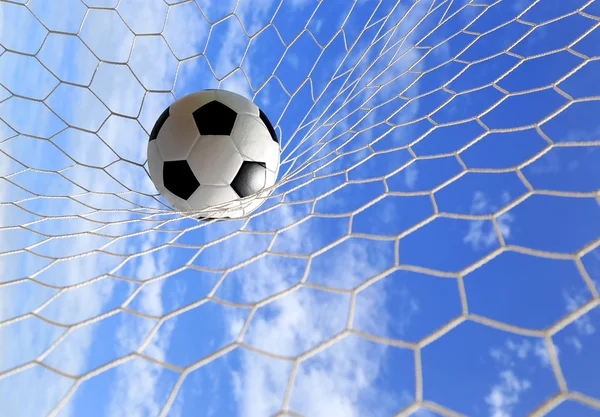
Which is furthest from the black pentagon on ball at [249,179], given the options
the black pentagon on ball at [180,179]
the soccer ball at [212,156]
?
the black pentagon on ball at [180,179]

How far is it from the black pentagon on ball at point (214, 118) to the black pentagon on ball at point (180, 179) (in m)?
0.20

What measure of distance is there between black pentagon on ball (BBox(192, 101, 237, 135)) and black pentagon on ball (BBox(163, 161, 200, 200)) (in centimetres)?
20

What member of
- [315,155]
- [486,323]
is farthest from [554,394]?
[315,155]

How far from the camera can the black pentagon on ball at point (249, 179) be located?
7.77 ft

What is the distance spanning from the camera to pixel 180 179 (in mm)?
2385

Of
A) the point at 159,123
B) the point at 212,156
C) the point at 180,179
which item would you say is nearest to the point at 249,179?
the point at 212,156

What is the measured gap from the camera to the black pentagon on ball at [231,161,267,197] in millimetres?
2367

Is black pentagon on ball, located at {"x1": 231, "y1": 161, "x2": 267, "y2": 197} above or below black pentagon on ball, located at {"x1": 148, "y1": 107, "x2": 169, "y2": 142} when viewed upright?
below

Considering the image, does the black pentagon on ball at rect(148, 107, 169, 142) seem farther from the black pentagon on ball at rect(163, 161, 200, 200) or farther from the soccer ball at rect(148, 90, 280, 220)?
the black pentagon on ball at rect(163, 161, 200, 200)

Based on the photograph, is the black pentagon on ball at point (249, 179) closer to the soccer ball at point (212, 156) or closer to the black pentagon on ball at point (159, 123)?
the soccer ball at point (212, 156)

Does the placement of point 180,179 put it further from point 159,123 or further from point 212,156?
point 159,123

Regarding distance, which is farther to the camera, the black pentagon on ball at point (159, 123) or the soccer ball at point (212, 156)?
the black pentagon on ball at point (159, 123)

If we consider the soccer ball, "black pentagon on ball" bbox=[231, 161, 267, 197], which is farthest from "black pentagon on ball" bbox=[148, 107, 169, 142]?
"black pentagon on ball" bbox=[231, 161, 267, 197]

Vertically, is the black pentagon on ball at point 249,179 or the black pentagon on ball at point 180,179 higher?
the black pentagon on ball at point 180,179
